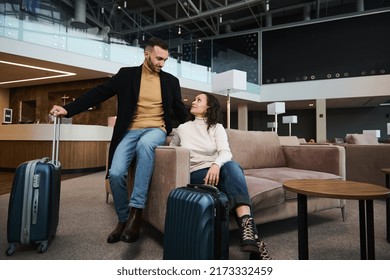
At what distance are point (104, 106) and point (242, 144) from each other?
545cm

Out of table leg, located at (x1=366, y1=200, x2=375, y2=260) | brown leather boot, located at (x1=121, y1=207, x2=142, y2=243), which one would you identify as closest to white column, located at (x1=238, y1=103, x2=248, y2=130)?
brown leather boot, located at (x1=121, y1=207, x2=142, y2=243)

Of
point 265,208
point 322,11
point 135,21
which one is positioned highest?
point 322,11

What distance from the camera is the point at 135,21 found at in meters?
8.72

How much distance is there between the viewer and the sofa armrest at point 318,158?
202 cm

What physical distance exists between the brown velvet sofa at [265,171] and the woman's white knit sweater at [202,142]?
0.66 feet

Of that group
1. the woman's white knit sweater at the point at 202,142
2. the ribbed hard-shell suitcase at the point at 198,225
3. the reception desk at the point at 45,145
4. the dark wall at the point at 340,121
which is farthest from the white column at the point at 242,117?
the ribbed hard-shell suitcase at the point at 198,225

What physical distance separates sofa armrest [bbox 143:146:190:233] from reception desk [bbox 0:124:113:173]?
402 centimetres

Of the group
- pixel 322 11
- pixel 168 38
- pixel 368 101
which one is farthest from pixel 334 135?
pixel 168 38

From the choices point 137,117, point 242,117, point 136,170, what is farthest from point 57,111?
point 242,117

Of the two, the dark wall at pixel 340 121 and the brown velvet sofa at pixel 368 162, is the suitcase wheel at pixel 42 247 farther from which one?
the dark wall at pixel 340 121

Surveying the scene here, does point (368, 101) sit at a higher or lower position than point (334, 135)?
higher

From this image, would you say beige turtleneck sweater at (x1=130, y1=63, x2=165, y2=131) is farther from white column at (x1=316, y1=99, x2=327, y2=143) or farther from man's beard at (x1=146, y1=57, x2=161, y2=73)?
white column at (x1=316, y1=99, x2=327, y2=143)

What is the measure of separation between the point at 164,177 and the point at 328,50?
10.3 metres
